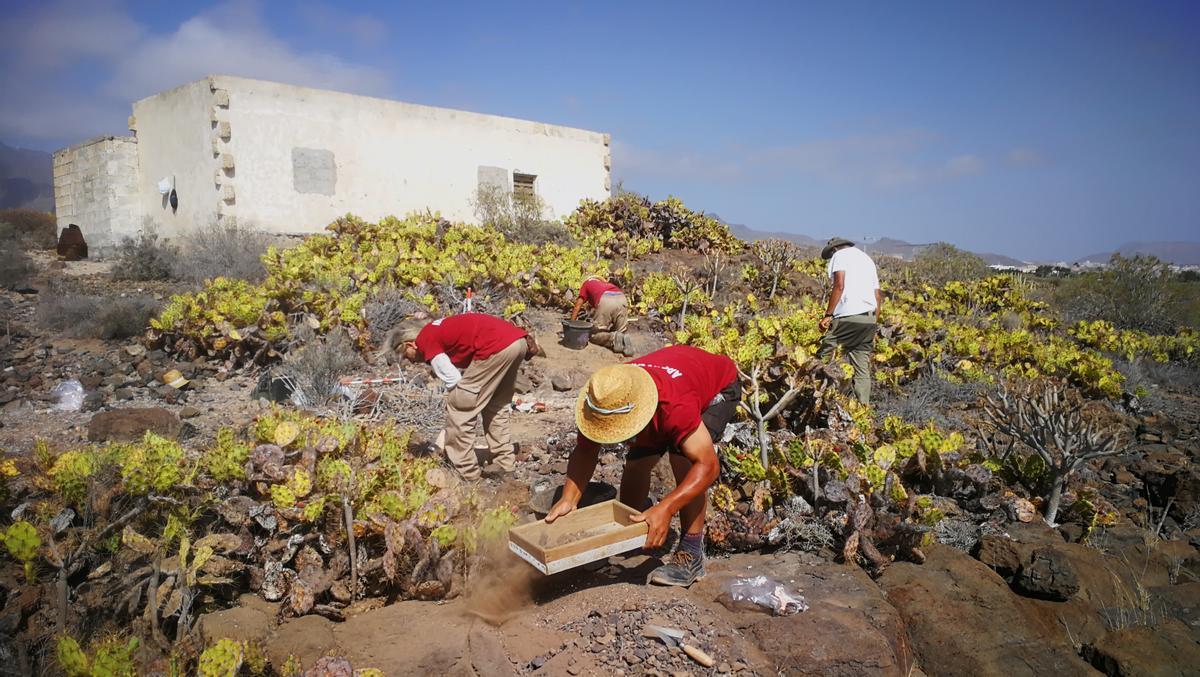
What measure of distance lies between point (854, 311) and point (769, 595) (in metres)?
3.72

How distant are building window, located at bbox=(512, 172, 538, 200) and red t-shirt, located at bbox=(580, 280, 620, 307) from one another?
784 cm

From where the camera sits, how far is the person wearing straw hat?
9.37ft

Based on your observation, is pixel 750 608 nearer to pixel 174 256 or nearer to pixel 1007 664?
pixel 1007 664

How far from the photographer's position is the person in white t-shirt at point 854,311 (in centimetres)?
617

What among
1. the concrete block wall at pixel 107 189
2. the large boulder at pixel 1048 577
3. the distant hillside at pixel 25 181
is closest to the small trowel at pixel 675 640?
the large boulder at pixel 1048 577

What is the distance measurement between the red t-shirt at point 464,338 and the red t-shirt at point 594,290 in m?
3.96

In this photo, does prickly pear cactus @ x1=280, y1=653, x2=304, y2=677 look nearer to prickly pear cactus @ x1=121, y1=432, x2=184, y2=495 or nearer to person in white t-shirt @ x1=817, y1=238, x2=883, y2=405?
prickly pear cactus @ x1=121, y1=432, x2=184, y2=495

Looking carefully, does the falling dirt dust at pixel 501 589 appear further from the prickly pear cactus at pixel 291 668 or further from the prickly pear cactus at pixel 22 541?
the prickly pear cactus at pixel 22 541

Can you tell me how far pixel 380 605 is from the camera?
326cm

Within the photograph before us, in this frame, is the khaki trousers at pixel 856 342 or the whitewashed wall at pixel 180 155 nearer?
the khaki trousers at pixel 856 342

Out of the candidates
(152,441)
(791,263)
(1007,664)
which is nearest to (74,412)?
(152,441)

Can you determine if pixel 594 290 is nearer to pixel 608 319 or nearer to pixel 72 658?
pixel 608 319

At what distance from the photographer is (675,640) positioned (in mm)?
2785

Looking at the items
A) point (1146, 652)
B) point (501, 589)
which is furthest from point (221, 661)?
point (1146, 652)
